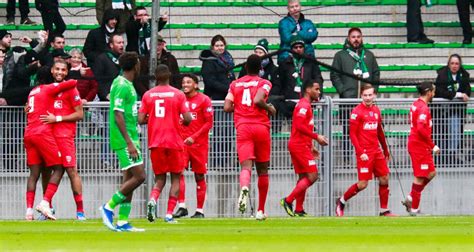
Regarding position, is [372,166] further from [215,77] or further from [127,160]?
[127,160]

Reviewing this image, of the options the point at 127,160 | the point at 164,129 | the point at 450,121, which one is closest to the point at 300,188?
the point at 450,121

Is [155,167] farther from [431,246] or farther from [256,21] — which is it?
[256,21]

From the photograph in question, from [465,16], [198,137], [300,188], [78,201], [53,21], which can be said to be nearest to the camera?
[78,201]

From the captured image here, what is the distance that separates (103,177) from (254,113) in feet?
11.9

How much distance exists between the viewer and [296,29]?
82.5 feet

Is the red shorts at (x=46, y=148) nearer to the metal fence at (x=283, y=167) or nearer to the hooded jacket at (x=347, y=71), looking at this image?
the metal fence at (x=283, y=167)

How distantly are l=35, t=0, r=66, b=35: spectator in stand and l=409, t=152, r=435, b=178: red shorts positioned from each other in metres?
6.38

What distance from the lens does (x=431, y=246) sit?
14141 millimetres

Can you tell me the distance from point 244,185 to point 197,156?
229 cm

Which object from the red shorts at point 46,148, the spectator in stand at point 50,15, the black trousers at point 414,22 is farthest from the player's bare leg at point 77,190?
the black trousers at point 414,22

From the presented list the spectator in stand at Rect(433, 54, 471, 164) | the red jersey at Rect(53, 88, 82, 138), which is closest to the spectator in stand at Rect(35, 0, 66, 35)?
the red jersey at Rect(53, 88, 82, 138)

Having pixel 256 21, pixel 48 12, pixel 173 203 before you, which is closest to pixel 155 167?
pixel 173 203

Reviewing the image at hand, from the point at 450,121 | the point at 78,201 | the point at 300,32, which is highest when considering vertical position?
the point at 300,32

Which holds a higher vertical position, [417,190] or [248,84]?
[248,84]
